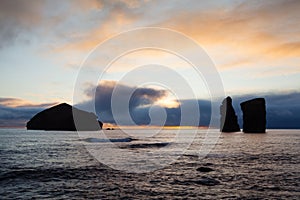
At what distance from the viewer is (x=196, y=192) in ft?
86.3

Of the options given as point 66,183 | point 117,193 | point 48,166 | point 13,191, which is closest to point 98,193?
point 117,193

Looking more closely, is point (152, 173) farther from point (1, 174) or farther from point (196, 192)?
point (1, 174)

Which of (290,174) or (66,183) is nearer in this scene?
(66,183)

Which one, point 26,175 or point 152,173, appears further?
point 152,173

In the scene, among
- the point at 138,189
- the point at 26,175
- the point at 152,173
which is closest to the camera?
the point at 138,189

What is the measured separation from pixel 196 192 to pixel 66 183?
14589 mm

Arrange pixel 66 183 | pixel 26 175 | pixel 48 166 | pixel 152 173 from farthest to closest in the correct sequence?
pixel 48 166
pixel 152 173
pixel 26 175
pixel 66 183

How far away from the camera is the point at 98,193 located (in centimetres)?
2558

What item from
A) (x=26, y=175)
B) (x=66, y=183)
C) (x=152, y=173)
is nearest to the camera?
(x=66, y=183)

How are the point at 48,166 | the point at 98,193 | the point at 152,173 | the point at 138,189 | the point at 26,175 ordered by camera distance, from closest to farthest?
the point at 98,193
the point at 138,189
the point at 26,175
the point at 152,173
the point at 48,166

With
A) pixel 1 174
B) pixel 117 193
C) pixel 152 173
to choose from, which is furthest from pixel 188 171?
pixel 1 174

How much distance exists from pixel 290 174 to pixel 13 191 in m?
34.4

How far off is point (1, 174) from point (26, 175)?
345cm

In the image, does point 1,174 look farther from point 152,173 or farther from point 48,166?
point 152,173
